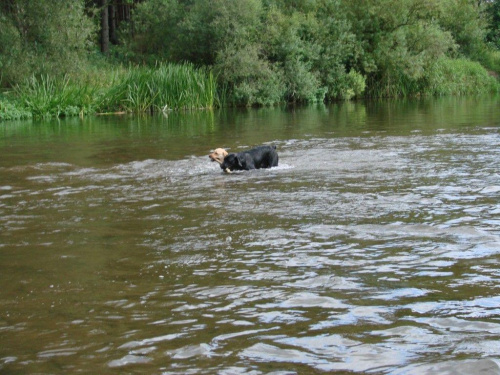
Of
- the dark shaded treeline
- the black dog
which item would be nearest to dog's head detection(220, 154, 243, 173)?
the black dog

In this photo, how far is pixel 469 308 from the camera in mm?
4609

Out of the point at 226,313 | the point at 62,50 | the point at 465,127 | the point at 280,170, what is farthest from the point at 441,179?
the point at 62,50

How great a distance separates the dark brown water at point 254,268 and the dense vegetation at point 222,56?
18.2 metres

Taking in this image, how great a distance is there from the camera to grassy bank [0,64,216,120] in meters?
27.7

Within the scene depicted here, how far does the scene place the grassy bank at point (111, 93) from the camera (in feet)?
91.0

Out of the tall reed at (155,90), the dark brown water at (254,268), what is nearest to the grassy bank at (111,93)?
the tall reed at (155,90)

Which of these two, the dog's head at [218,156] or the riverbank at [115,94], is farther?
the riverbank at [115,94]

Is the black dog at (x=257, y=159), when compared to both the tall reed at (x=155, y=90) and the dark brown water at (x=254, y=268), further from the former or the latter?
the tall reed at (x=155, y=90)

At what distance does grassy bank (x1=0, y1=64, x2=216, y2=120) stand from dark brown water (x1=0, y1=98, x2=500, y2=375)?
16.2m

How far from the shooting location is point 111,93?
98.2 feet

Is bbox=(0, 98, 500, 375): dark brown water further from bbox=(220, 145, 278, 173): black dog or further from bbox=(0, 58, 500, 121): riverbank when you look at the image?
bbox=(0, 58, 500, 121): riverbank

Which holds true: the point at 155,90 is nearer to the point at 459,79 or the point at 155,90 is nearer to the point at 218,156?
the point at 218,156

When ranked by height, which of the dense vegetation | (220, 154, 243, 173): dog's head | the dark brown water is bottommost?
the dark brown water

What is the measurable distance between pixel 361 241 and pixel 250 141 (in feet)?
35.2
